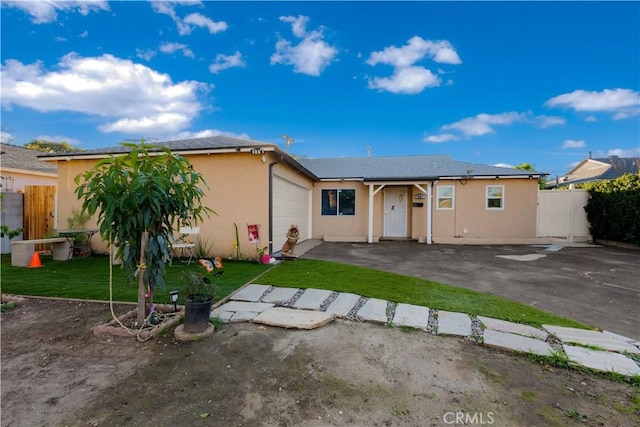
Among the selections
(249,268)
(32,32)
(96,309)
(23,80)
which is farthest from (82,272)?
(23,80)

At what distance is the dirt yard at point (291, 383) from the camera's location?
85.8 inches

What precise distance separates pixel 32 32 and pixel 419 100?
1448 centimetres

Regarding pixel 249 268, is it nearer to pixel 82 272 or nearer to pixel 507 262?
pixel 82 272

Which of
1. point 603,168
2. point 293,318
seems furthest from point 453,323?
point 603,168

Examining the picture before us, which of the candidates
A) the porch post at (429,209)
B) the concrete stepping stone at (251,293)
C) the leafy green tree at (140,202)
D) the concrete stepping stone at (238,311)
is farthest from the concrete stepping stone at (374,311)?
the porch post at (429,209)

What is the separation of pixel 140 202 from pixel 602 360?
512 centimetres

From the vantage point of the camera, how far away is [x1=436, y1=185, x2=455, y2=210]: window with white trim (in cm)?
1253

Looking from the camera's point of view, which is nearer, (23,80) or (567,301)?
(567,301)

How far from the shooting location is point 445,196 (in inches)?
496

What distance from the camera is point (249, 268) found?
6.98m

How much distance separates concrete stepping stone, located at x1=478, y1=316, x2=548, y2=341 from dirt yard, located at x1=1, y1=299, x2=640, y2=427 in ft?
2.20

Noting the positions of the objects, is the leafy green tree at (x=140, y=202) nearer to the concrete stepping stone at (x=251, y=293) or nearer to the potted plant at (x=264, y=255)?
the concrete stepping stone at (x=251, y=293)

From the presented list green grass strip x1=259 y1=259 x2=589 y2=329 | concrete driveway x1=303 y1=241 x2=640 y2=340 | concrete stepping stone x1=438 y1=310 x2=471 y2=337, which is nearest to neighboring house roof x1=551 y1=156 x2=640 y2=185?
concrete driveway x1=303 y1=241 x2=640 y2=340

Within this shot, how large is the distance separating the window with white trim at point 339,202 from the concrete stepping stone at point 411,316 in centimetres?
878
